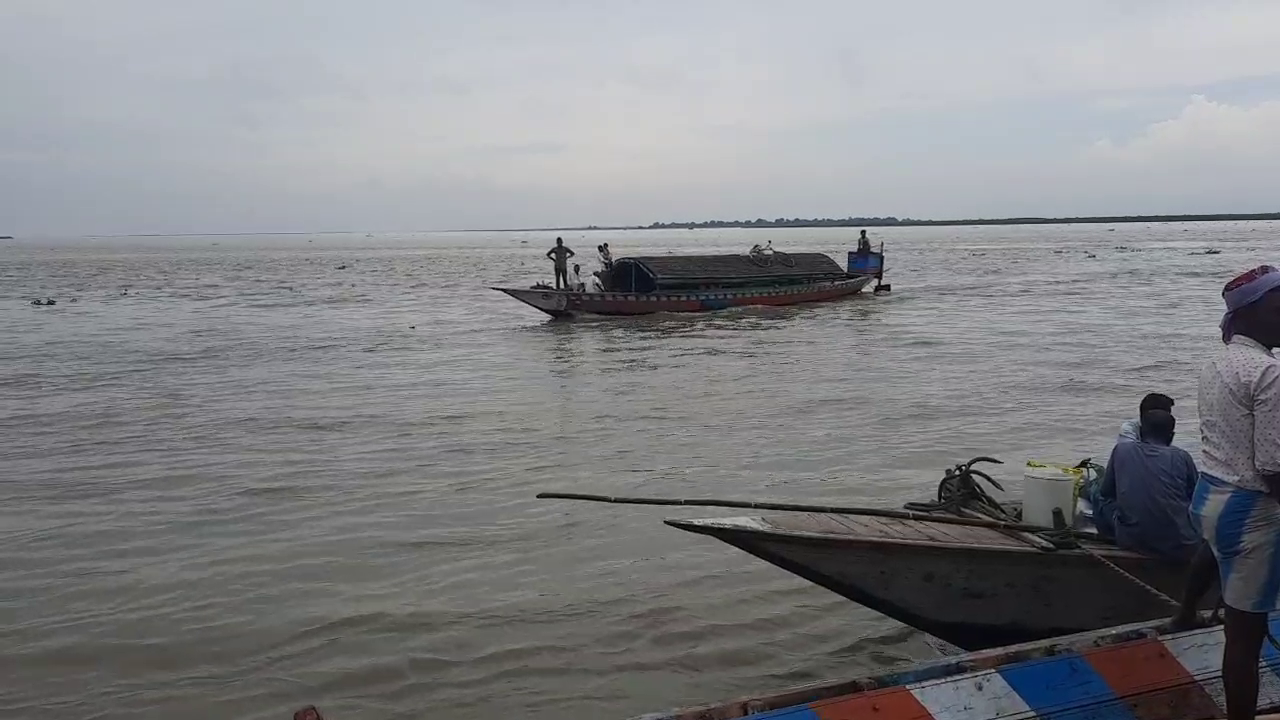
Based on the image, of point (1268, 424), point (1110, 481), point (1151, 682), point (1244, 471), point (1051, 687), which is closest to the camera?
point (1268, 424)

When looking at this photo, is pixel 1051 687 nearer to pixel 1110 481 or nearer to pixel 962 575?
pixel 962 575

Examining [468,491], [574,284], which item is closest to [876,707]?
[468,491]

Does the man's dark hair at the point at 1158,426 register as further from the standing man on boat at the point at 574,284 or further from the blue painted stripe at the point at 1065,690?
the standing man on boat at the point at 574,284

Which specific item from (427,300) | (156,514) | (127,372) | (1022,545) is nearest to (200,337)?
(127,372)

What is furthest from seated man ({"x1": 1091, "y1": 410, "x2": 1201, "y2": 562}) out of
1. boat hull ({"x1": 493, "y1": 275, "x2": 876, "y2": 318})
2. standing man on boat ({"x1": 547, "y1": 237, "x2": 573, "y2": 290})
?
Answer: standing man on boat ({"x1": 547, "y1": 237, "x2": 573, "y2": 290})

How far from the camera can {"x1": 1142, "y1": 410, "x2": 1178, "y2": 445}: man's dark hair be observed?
15.7 feet

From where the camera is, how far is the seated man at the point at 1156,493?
15.6 feet

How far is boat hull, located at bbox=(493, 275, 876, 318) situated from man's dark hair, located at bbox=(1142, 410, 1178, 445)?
66.3 ft

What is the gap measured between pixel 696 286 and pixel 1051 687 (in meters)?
24.0

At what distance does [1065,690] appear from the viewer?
368cm

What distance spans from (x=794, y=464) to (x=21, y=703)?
6.88 metres

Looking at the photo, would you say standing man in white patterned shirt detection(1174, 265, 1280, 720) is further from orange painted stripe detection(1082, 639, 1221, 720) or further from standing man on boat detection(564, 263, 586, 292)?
standing man on boat detection(564, 263, 586, 292)

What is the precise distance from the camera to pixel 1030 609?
5031 mm

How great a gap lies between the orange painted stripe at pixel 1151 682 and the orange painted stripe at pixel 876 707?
876 millimetres
